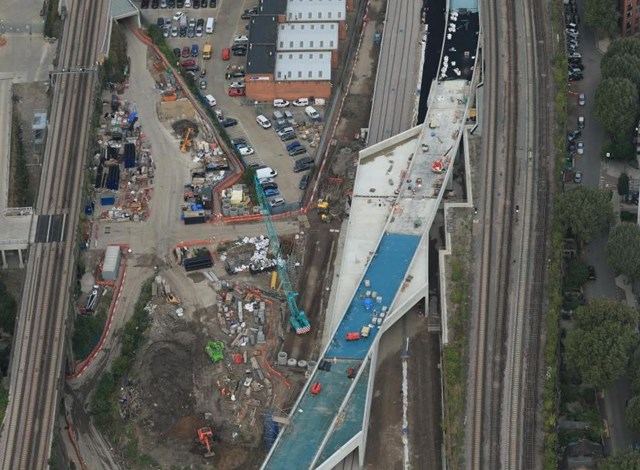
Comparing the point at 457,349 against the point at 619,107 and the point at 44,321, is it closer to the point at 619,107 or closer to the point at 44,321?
the point at 619,107

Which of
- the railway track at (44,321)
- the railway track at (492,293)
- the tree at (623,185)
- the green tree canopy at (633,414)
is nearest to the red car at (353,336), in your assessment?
the railway track at (492,293)

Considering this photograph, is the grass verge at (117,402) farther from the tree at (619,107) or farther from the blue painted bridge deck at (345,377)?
the tree at (619,107)

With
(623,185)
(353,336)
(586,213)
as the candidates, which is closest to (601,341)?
(586,213)

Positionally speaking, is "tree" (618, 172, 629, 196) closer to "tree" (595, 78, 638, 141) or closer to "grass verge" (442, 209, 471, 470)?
"tree" (595, 78, 638, 141)

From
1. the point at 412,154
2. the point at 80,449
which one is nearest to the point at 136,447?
the point at 80,449

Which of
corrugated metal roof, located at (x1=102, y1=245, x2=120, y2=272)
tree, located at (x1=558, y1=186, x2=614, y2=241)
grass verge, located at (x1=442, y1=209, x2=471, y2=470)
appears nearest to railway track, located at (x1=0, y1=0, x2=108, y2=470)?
corrugated metal roof, located at (x1=102, y1=245, x2=120, y2=272)

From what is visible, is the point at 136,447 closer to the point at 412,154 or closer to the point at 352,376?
the point at 352,376
